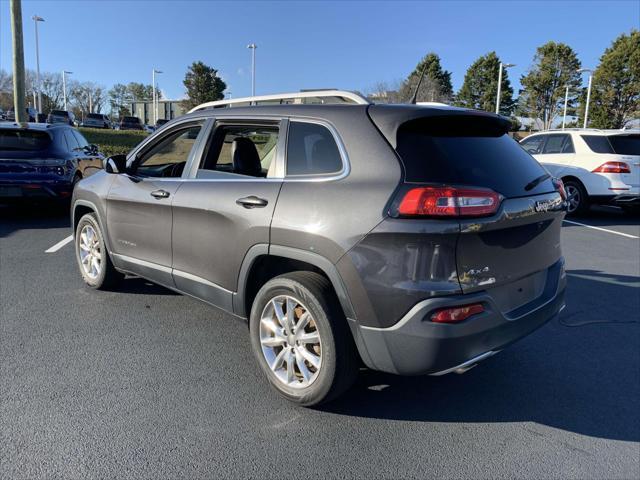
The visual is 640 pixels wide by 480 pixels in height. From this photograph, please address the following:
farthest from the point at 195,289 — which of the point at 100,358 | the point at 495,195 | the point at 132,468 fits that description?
the point at 495,195

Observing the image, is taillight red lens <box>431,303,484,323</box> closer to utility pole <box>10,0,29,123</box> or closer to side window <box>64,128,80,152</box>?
side window <box>64,128,80,152</box>

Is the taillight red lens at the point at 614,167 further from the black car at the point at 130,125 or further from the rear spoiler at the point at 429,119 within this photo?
the black car at the point at 130,125

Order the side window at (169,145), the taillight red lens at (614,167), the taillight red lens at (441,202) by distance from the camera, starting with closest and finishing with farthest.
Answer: the taillight red lens at (441,202) < the side window at (169,145) < the taillight red lens at (614,167)

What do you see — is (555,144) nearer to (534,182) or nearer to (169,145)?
(534,182)

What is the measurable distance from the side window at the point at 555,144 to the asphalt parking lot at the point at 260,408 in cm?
749

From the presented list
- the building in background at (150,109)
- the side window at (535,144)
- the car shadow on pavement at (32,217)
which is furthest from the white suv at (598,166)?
the building in background at (150,109)

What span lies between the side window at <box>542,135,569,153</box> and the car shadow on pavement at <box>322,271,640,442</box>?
7.88 m

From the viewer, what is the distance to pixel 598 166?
10.3m

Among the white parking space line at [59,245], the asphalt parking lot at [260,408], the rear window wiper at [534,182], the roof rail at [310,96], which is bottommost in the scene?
the asphalt parking lot at [260,408]

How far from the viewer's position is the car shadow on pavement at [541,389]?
3.01 metres

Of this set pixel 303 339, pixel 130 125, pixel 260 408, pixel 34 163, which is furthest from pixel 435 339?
pixel 130 125

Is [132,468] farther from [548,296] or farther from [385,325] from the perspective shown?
[548,296]

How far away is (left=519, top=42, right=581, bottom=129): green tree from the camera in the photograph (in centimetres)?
4316

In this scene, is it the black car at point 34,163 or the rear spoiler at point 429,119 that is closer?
the rear spoiler at point 429,119
